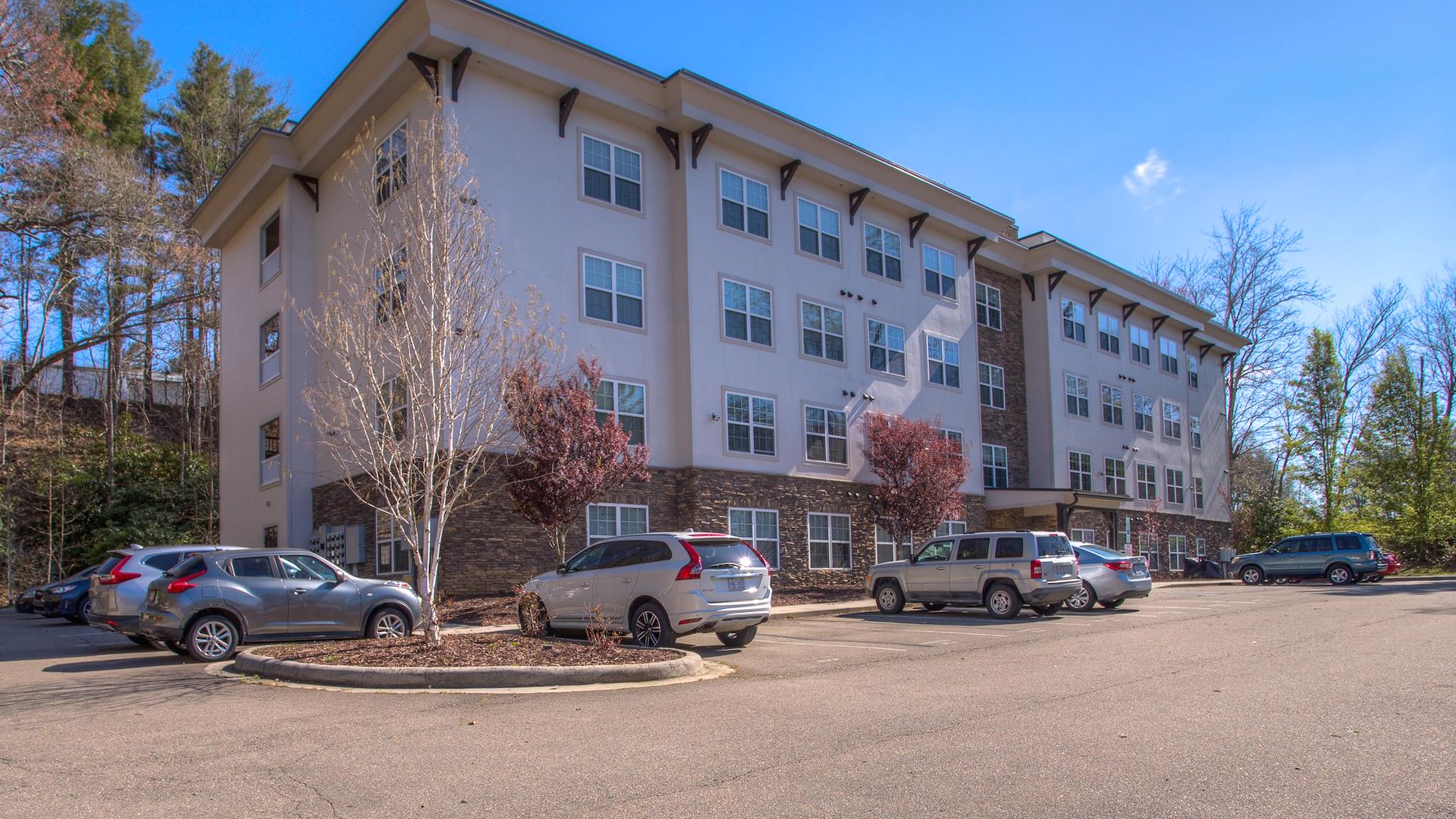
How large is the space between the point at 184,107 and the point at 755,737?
1848 inches

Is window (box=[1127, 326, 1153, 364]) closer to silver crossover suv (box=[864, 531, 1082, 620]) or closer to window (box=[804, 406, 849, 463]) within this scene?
window (box=[804, 406, 849, 463])

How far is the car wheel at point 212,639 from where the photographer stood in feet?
43.1

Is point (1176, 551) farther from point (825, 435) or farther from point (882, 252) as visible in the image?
point (825, 435)

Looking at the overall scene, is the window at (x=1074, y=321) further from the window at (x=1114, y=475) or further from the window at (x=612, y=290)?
the window at (x=612, y=290)

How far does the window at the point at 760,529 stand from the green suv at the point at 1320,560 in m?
18.5

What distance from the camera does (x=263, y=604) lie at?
1374 cm

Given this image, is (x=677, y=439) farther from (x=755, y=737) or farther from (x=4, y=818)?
(x=4, y=818)

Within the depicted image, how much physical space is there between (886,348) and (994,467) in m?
8.23

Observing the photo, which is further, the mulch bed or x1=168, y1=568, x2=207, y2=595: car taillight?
x1=168, y1=568, x2=207, y2=595: car taillight

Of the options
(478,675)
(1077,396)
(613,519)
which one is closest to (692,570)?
(478,675)

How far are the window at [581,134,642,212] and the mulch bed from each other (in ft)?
48.0

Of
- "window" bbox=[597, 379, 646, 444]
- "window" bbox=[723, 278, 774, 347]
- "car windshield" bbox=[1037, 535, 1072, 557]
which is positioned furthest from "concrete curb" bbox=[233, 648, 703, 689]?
"window" bbox=[723, 278, 774, 347]

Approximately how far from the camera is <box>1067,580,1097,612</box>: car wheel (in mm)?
21250

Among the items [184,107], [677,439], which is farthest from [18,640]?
[184,107]
